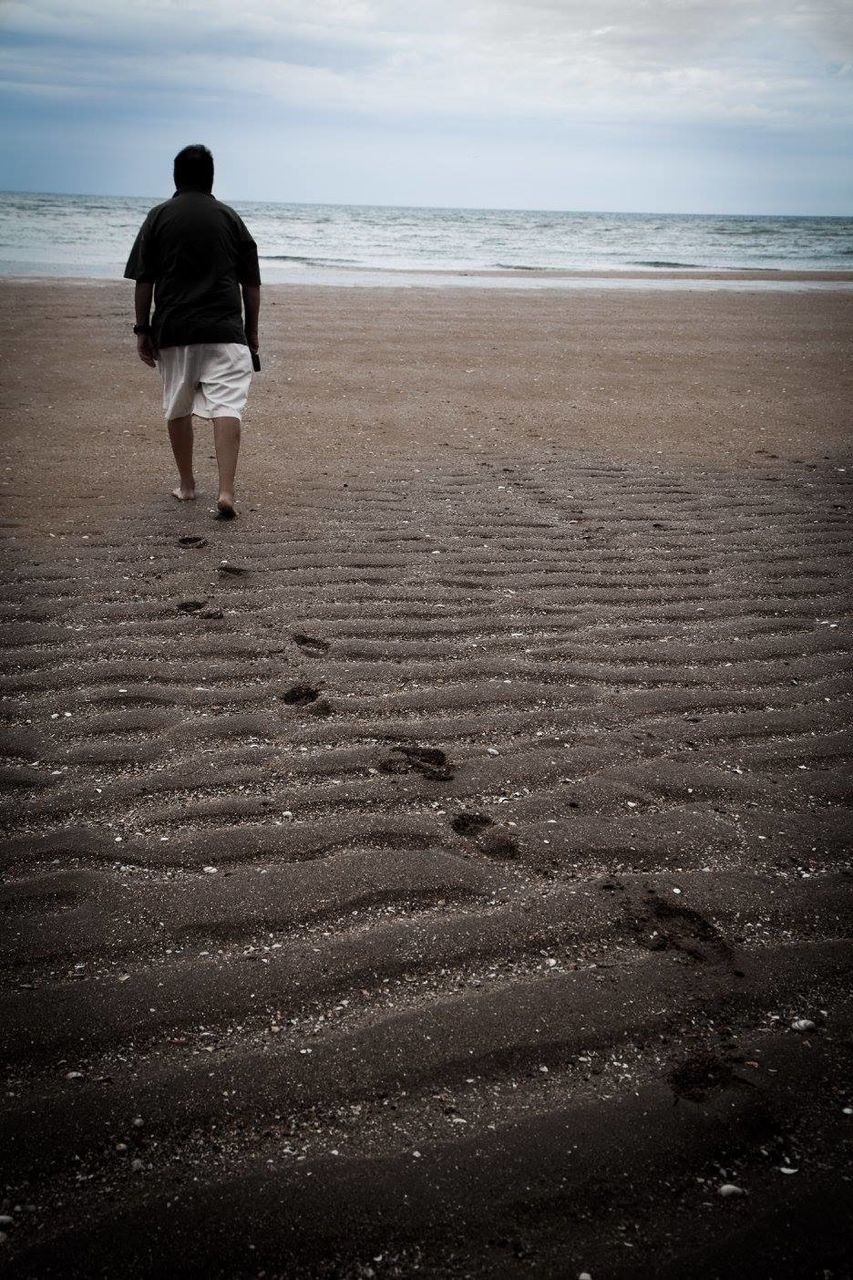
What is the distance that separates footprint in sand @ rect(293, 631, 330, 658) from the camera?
355cm

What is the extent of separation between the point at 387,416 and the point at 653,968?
20.5 feet

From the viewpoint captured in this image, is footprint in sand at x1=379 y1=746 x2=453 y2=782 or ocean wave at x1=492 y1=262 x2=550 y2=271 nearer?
footprint in sand at x1=379 y1=746 x2=453 y2=782

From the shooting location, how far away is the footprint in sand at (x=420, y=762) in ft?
9.25


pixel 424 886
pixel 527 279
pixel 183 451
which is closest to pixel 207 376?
pixel 183 451

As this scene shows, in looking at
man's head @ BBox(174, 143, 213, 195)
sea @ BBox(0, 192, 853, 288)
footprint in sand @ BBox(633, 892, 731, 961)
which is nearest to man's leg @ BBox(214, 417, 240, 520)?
man's head @ BBox(174, 143, 213, 195)

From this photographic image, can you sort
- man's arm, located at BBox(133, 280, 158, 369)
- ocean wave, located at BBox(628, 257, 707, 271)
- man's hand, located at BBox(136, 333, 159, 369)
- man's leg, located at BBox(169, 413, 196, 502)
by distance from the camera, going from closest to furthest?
man's arm, located at BBox(133, 280, 158, 369)
man's hand, located at BBox(136, 333, 159, 369)
man's leg, located at BBox(169, 413, 196, 502)
ocean wave, located at BBox(628, 257, 707, 271)

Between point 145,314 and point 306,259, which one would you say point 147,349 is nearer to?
point 145,314

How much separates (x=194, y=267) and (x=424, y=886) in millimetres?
3817

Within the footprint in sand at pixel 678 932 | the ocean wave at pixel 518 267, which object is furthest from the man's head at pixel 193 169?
the ocean wave at pixel 518 267

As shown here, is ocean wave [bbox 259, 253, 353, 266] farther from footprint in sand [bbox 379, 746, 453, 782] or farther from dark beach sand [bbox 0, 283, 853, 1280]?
footprint in sand [bbox 379, 746, 453, 782]

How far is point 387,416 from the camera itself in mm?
7605

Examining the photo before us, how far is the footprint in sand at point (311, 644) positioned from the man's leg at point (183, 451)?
2094 millimetres

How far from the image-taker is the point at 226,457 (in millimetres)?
5035

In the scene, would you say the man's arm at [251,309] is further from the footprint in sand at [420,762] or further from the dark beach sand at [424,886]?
the footprint in sand at [420,762]
